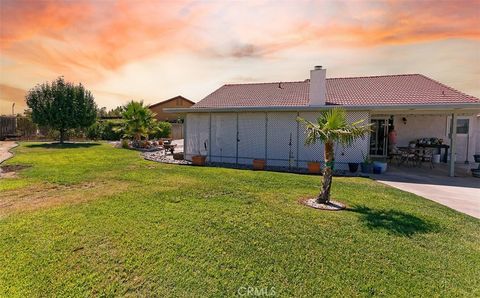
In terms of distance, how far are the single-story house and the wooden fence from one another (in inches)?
1042

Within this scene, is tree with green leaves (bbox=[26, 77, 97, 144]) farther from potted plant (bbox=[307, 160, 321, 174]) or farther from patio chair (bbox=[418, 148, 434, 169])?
patio chair (bbox=[418, 148, 434, 169])

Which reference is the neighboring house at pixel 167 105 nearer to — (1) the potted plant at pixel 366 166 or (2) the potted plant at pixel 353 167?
(2) the potted plant at pixel 353 167

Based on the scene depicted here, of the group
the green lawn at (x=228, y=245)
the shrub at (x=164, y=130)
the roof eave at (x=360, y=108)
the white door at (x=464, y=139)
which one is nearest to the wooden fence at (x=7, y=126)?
the shrub at (x=164, y=130)

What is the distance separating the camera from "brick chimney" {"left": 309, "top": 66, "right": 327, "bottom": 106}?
41.5ft

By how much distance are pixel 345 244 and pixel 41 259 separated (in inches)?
191

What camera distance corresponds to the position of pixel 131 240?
4.42 meters

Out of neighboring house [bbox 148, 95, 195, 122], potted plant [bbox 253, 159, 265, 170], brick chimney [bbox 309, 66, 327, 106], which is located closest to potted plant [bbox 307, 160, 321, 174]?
potted plant [bbox 253, 159, 265, 170]

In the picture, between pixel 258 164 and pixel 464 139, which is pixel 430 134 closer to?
pixel 464 139

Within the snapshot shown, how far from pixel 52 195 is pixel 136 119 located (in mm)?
15721

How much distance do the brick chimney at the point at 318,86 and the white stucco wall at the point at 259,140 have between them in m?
1.00

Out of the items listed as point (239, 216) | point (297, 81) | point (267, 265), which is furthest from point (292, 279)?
point (297, 81)

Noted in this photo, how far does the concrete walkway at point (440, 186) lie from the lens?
22.9 feet

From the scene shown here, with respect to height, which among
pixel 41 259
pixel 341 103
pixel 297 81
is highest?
pixel 297 81

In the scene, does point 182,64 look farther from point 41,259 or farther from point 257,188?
point 41,259
